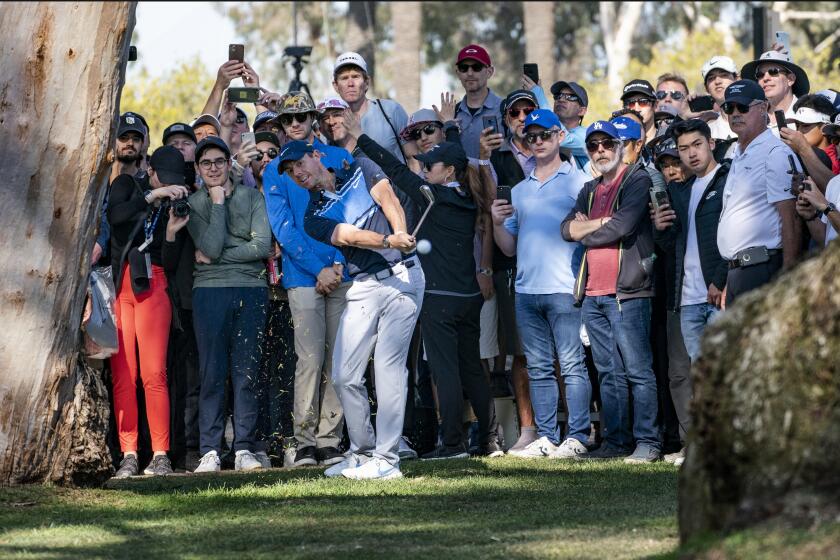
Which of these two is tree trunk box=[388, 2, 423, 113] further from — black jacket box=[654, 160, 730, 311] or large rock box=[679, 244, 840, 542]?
large rock box=[679, 244, 840, 542]

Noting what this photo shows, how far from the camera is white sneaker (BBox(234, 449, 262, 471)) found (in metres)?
11.3

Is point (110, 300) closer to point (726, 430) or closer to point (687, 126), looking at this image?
point (687, 126)

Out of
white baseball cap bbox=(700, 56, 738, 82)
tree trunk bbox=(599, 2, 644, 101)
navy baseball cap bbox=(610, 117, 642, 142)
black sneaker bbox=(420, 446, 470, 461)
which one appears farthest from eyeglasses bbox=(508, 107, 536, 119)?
tree trunk bbox=(599, 2, 644, 101)

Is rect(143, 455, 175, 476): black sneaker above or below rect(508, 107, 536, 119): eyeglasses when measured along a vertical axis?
below

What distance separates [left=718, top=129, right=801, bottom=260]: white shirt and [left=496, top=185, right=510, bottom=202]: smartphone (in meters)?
2.23

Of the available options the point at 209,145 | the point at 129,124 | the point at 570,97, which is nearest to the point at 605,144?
the point at 570,97

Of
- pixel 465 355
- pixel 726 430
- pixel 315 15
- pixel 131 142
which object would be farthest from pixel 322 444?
pixel 315 15

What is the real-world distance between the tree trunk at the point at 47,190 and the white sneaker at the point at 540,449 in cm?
380

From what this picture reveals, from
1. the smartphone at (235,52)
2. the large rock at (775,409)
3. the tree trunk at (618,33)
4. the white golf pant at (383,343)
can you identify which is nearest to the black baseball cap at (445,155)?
the white golf pant at (383,343)

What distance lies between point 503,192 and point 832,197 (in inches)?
122

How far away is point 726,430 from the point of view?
5.36m

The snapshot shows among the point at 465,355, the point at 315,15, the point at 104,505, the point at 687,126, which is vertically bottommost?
the point at 104,505

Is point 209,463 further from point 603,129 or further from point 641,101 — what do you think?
point 641,101

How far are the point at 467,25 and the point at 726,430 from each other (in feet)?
144
